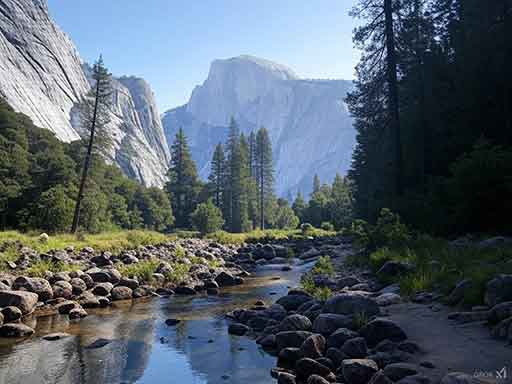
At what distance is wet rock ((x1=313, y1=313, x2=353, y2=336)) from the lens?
265 inches

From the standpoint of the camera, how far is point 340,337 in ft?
20.2

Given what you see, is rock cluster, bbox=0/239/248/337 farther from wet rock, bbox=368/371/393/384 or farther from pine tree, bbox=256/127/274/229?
pine tree, bbox=256/127/274/229

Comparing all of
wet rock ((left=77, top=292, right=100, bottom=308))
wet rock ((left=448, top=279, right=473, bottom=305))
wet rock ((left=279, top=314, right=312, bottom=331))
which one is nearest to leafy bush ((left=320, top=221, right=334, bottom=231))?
wet rock ((left=77, top=292, right=100, bottom=308))

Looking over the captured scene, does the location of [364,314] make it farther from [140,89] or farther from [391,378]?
[140,89]

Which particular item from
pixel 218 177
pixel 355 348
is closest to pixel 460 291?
pixel 355 348

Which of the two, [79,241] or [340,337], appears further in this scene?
[79,241]

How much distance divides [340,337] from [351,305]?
1.26m

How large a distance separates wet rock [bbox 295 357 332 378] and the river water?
0.50 meters

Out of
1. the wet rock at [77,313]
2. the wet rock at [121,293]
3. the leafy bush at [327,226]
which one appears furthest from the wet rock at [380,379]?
the leafy bush at [327,226]

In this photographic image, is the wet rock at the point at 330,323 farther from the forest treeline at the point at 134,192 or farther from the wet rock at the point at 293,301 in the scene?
the forest treeline at the point at 134,192

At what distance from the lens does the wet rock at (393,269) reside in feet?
32.2

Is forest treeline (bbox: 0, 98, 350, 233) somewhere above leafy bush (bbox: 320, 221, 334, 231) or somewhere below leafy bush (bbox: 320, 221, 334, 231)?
above

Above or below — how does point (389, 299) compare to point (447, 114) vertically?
below

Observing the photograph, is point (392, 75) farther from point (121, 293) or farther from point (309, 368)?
point (309, 368)
